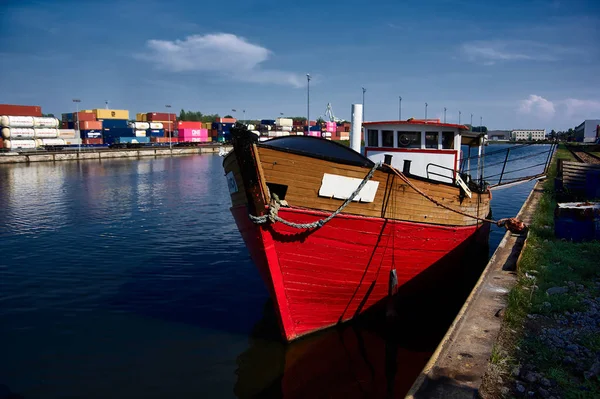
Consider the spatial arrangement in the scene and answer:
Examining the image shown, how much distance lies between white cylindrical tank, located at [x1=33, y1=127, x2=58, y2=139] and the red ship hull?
69.9 metres

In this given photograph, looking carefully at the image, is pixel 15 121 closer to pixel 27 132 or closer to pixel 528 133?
pixel 27 132

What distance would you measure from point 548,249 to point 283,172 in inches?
323

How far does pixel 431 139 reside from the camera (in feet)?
38.5

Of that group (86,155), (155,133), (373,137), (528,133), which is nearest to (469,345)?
(373,137)

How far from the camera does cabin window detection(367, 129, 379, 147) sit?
12.2 metres

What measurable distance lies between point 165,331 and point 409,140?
26.5ft

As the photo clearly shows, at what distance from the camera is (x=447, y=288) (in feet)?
38.4

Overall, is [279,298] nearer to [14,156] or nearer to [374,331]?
[374,331]

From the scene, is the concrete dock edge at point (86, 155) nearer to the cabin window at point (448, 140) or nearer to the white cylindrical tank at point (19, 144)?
the white cylindrical tank at point (19, 144)

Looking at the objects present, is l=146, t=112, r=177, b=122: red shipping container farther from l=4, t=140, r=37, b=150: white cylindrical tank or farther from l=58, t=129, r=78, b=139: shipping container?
l=4, t=140, r=37, b=150: white cylindrical tank

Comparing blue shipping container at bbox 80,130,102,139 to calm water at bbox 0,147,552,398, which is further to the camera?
blue shipping container at bbox 80,130,102,139

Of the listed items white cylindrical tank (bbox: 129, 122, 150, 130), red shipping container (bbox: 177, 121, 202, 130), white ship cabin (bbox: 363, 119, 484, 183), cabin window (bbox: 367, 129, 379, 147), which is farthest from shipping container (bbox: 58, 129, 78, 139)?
white ship cabin (bbox: 363, 119, 484, 183)

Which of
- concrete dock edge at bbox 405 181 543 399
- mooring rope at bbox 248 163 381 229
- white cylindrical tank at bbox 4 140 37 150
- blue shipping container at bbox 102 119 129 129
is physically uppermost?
blue shipping container at bbox 102 119 129 129

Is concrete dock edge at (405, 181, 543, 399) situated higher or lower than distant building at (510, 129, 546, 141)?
lower
